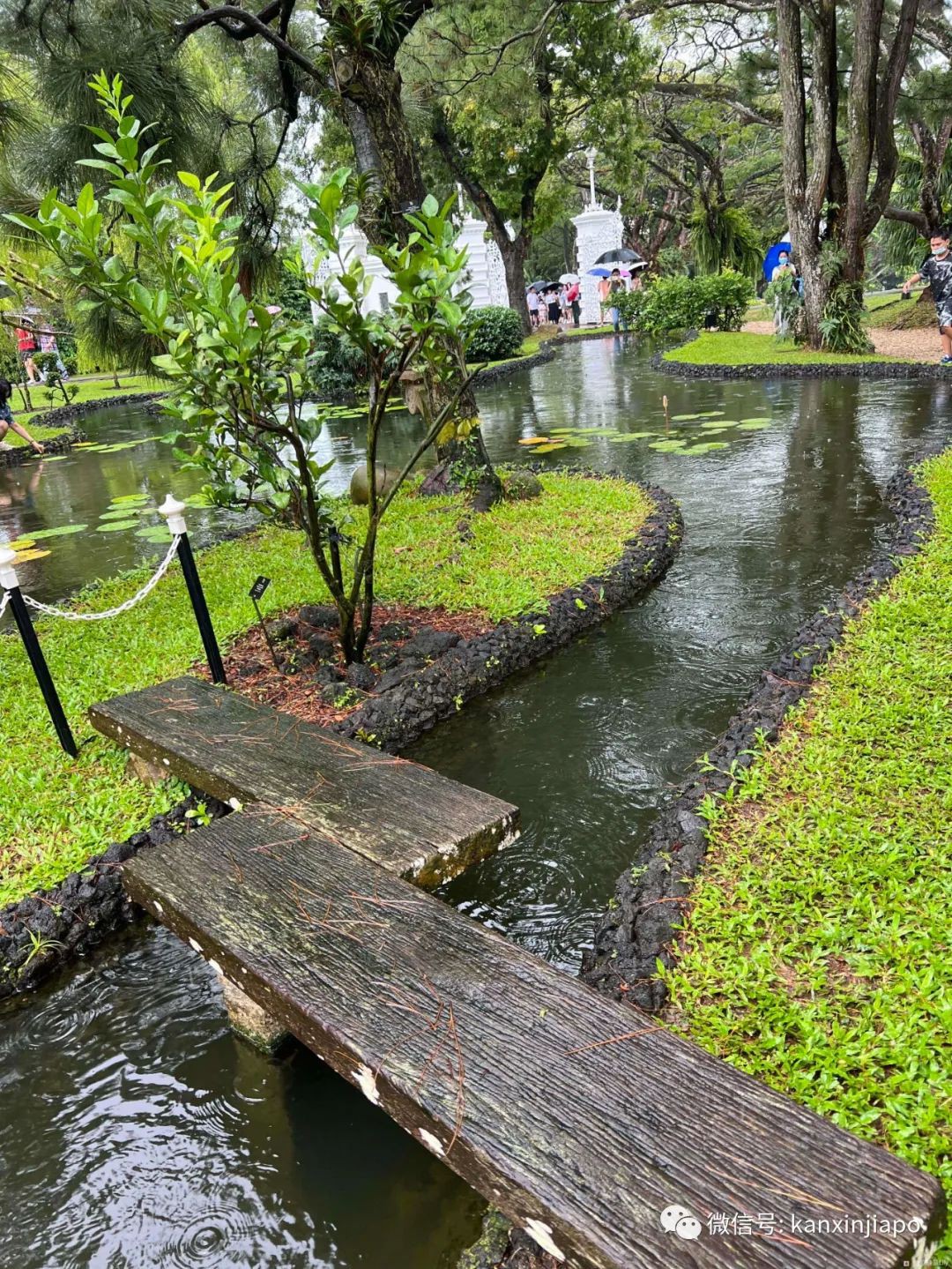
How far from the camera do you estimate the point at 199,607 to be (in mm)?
3502

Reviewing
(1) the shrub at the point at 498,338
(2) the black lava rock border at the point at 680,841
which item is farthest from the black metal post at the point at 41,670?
(1) the shrub at the point at 498,338

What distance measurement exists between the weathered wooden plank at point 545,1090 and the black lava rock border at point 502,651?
1.47m

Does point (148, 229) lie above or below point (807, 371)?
above

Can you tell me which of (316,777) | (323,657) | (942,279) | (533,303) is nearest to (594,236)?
(533,303)

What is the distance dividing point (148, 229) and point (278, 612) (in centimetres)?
210

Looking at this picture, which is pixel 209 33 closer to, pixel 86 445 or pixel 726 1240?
pixel 86 445

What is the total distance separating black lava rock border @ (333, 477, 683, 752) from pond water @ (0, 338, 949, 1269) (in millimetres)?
102

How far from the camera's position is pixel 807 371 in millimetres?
11383

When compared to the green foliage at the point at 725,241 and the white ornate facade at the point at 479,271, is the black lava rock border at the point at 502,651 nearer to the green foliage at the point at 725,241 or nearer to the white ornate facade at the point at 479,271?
the green foliage at the point at 725,241

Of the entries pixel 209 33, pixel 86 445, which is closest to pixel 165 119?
pixel 209 33

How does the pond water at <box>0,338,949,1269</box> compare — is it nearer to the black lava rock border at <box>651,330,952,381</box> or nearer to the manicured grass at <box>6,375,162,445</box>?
the black lava rock border at <box>651,330,952,381</box>

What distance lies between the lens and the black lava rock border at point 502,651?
3521mm

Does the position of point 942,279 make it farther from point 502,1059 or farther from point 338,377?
point 502,1059

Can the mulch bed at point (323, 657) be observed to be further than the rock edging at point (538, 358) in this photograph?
No
